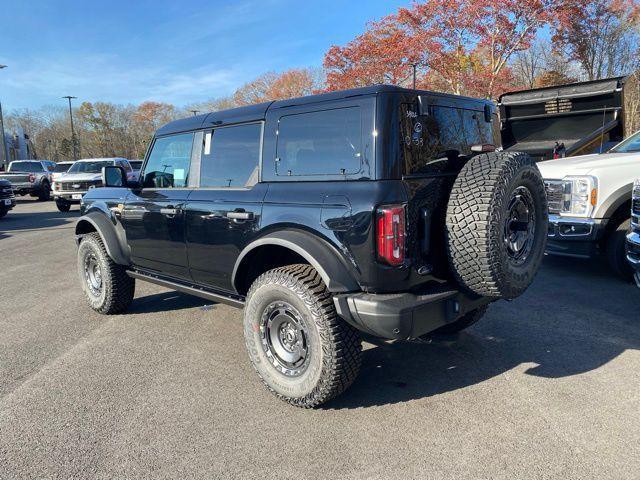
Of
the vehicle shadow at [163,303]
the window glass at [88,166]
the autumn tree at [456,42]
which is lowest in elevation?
the vehicle shadow at [163,303]

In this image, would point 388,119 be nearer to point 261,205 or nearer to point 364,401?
point 261,205

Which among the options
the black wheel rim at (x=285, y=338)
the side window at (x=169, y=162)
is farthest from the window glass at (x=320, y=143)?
the side window at (x=169, y=162)

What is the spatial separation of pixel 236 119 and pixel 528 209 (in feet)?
7.51

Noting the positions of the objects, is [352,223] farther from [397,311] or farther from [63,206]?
[63,206]

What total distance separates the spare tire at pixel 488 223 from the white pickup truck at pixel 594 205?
312cm

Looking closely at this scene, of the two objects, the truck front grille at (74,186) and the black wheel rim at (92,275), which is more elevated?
the truck front grille at (74,186)

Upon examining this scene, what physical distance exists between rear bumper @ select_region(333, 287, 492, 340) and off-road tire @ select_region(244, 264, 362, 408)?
0.42 feet

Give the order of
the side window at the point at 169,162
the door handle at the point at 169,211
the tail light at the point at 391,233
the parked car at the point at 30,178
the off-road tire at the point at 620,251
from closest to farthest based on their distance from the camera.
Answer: the tail light at the point at 391,233 → the door handle at the point at 169,211 → the side window at the point at 169,162 → the off-road tire at the point at 620,251 → the parked car at the point at 30,178

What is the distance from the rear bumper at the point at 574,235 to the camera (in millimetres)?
5668

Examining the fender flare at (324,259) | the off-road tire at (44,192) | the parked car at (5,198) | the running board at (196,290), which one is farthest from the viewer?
the off-road tire at (44,192)

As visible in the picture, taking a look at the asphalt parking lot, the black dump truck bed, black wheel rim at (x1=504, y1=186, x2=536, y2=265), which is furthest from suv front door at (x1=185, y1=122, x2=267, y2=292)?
the black dump truck bed

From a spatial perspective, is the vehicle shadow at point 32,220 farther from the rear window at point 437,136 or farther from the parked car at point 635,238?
the parked car at point 635,238

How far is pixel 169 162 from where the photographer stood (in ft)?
14.5

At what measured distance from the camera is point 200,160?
13.3 ft
